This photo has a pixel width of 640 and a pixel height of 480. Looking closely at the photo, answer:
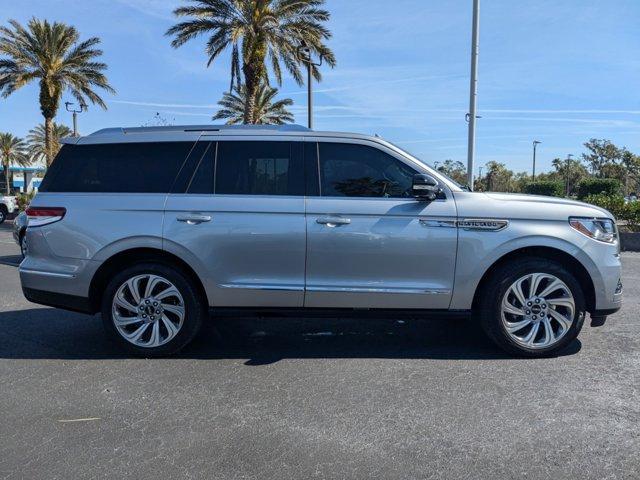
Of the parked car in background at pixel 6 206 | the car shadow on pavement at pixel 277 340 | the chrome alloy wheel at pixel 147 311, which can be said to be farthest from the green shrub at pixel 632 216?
the parked car in background at pixel 6 206

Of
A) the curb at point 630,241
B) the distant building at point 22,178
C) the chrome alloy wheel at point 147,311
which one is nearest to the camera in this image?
the chrome alloy wheel at point 147,311

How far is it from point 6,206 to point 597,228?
26830mm

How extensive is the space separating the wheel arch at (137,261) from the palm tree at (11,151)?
216 feet

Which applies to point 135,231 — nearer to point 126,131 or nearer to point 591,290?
point 126,131

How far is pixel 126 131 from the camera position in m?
5.04

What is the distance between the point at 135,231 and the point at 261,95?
28450 millimetres

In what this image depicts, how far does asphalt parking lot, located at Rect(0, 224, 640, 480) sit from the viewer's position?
301 centimetres

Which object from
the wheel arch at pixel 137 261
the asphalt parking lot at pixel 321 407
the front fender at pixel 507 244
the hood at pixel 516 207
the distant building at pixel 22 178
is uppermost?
the distant building at pixel 22 178

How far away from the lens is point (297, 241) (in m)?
4.58

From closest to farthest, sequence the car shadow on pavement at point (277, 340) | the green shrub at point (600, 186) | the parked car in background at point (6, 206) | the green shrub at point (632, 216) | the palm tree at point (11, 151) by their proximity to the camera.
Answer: the car shadow on pavement at point (277, 340) → the green shrub at point (632, 216) → the parked car in background at point (6, 206) → the green shrub at point (600, 186) → the palm tree at point (11, 151)

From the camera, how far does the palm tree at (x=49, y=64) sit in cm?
2497

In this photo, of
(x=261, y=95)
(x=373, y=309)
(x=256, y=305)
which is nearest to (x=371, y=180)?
(x=373, y=309)

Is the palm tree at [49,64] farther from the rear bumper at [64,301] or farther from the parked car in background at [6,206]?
the rear bumper at [64,301]

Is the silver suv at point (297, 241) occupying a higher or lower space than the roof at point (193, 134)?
lower
